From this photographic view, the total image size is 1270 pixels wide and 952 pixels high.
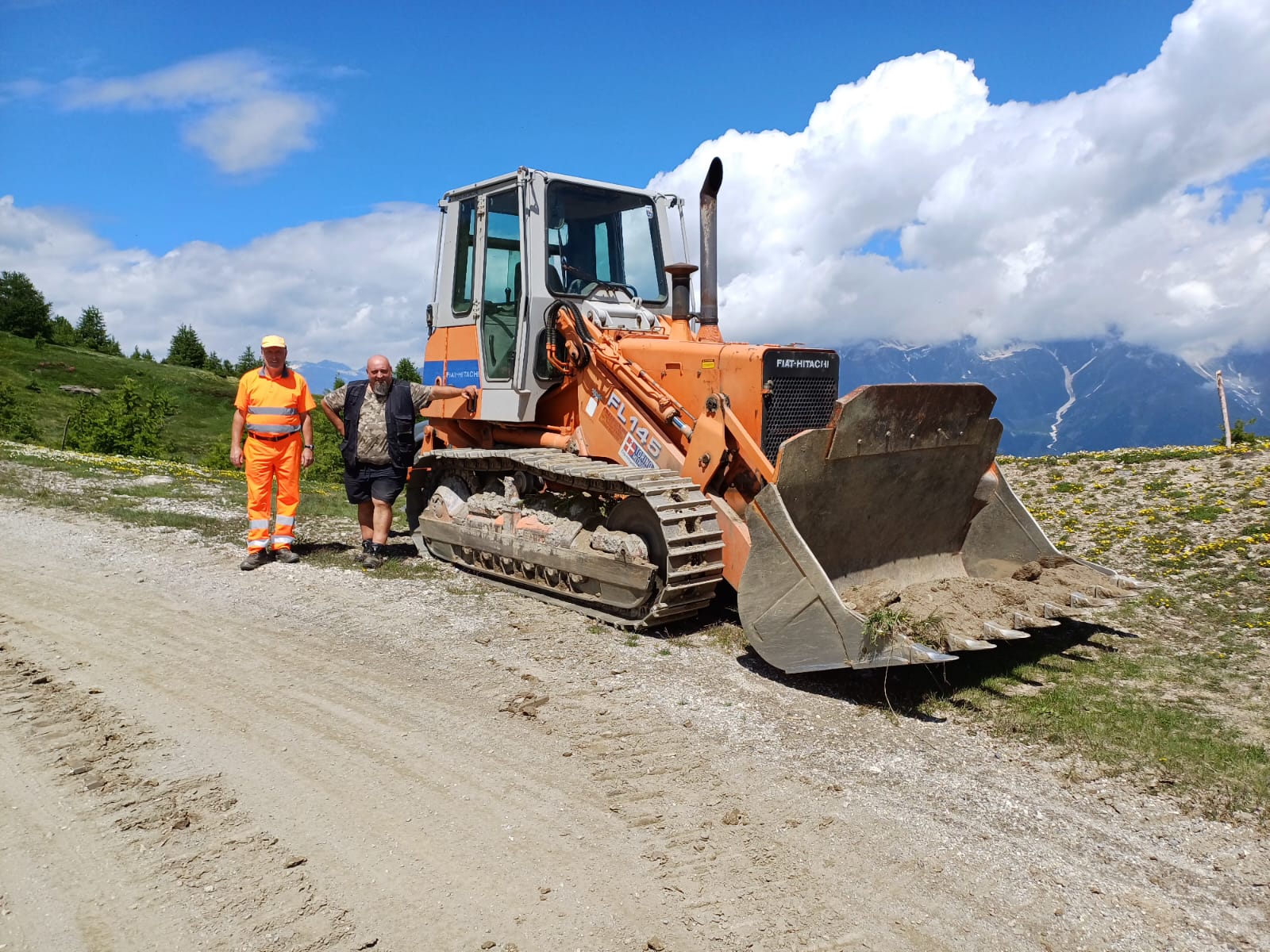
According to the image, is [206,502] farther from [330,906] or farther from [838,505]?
[330,906]

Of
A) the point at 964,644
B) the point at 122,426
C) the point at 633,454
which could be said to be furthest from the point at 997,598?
the point at 122,426

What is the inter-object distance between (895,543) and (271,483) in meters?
5.64

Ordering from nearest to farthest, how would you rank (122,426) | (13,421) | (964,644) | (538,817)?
(538,817), (964,644), (122,426), (13,421)

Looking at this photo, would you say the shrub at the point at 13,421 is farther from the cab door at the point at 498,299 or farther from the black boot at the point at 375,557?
the cab door at the point at 498,299

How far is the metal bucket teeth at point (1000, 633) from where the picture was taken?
5.12m

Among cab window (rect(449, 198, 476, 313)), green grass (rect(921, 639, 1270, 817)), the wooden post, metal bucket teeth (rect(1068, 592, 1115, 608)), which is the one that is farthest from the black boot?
the wooden post

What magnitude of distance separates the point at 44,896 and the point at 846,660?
3.78 metres

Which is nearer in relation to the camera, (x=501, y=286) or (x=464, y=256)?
(x=501, y=286)

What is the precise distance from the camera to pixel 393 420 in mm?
8484

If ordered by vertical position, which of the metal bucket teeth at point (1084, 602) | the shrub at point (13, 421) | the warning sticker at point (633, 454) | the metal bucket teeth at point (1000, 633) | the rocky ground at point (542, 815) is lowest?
the rocky ground at point (542, 815)

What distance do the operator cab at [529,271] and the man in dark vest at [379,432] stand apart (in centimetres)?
Answer: 49

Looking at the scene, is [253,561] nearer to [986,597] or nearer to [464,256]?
[464,256]

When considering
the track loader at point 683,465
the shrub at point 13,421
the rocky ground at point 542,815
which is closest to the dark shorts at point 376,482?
the track loader at point 683,465

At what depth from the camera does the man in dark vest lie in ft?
27.9
